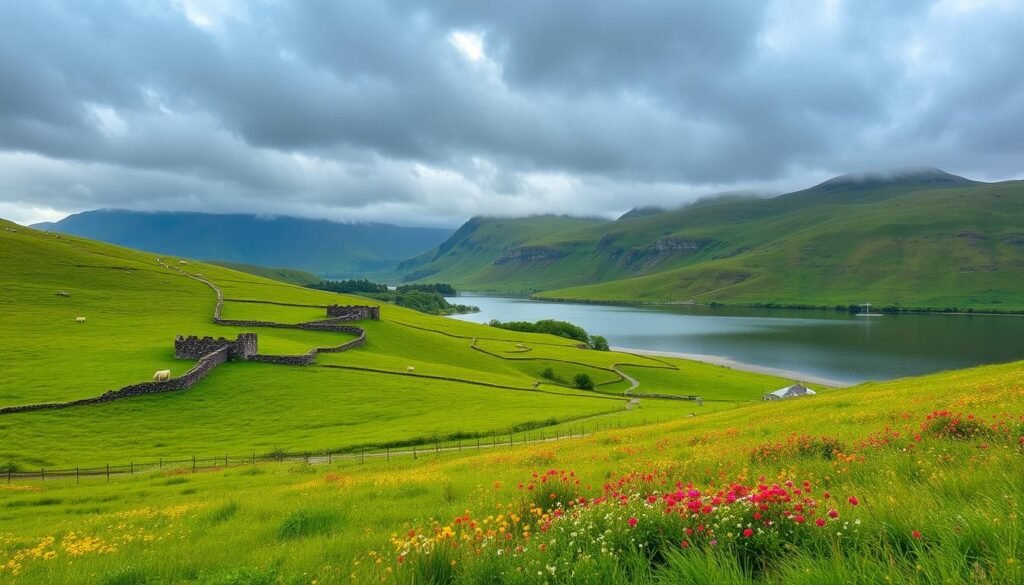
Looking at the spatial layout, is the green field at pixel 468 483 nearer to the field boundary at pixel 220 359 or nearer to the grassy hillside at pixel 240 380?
the grassy hillside at pixel 240 380

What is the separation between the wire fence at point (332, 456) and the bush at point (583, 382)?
37.1 metres

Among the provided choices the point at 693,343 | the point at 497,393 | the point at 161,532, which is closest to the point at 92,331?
the point at 497,393

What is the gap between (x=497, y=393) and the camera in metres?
63.1

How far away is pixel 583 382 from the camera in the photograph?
8406 cm

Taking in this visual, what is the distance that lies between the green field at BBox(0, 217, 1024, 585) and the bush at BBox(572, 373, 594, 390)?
1632cm

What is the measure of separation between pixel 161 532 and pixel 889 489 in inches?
639

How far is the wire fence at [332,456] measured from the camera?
32.8 meters

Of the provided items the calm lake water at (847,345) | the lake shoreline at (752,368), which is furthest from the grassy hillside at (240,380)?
the calm lake water at (847,345)

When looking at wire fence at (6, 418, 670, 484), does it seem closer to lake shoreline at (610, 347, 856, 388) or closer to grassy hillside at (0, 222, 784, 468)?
grassy hillside at (0, 222, 784, 468)

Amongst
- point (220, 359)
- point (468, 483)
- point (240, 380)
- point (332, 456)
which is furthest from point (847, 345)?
point (468, 483)

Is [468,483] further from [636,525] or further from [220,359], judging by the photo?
[220,359]

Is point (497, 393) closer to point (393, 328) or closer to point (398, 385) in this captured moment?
point (398, 385)

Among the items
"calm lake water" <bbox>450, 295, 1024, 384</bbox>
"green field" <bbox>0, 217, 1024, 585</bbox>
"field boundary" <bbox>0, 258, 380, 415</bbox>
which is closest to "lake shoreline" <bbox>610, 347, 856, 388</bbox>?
"calm lake water" <bbox>450, 295, 1024, 384</bbox>

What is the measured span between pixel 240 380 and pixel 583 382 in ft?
162
